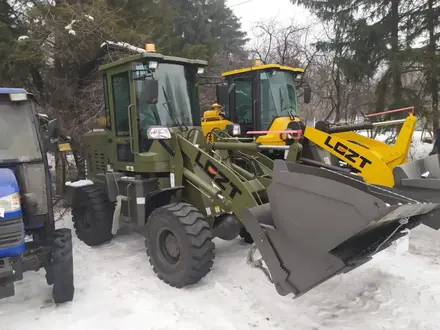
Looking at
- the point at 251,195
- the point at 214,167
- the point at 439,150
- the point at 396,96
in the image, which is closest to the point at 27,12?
the point at 214,167

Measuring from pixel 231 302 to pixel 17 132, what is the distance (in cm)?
290

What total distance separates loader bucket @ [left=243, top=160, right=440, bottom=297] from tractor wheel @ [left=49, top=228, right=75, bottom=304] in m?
1.91

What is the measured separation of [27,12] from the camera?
8.54 meters

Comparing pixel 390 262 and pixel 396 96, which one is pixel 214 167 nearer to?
pixel 390 262

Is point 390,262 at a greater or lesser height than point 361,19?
lesser

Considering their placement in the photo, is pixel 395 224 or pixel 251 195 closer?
pixel 395 224

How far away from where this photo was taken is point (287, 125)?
7.57 m

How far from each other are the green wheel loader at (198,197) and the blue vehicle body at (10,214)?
159cm

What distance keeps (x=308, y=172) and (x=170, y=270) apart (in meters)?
2.12

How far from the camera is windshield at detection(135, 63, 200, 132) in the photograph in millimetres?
5500

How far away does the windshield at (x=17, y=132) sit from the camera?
425 cm

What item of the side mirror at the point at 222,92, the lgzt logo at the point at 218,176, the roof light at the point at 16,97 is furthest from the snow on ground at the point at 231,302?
the side mirror at the point at 222,92

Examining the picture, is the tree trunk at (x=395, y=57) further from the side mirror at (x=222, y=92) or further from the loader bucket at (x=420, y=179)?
the loader bucket at (x=420, y=179)

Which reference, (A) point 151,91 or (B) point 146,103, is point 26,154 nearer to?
(A) point 151,91
